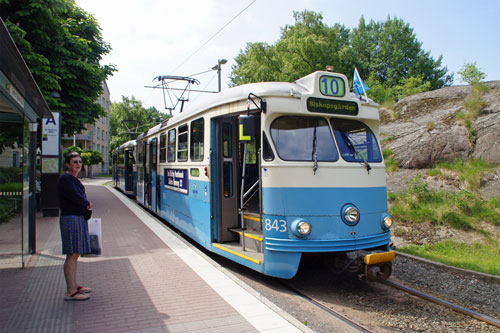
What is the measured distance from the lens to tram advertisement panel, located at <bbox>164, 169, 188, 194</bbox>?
27.6ft

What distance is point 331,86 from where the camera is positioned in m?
5.98

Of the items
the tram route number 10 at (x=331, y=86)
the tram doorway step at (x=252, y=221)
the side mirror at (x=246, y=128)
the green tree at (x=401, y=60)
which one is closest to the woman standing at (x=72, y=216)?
the side mirror at (x=246, y=128)

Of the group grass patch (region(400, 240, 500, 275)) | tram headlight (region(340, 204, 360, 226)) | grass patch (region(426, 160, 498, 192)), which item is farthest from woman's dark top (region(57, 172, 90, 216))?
grass patch (region(426, 160, 498, 192))

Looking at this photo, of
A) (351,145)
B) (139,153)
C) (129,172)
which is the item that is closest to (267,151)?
(351,145)

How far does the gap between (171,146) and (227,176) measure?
10.8 ft

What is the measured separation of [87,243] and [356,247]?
11.9 ft

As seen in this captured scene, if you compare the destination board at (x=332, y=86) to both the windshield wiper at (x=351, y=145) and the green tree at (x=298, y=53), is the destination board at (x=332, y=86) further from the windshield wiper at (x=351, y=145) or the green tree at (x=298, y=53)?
the green tree at (x=298, y=53)

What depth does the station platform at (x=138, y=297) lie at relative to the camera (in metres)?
4.14

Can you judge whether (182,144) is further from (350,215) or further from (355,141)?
(350,215)

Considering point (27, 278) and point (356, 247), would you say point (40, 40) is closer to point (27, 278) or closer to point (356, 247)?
point (27, 278)

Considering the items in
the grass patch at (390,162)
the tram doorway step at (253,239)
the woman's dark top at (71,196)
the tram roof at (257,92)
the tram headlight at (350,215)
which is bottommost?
the tram doorway step at (253,239)

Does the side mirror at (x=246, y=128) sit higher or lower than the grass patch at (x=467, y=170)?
higher

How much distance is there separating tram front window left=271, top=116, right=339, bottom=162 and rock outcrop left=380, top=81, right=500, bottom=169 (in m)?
9.06

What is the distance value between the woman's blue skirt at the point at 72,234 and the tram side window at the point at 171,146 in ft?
16.0
